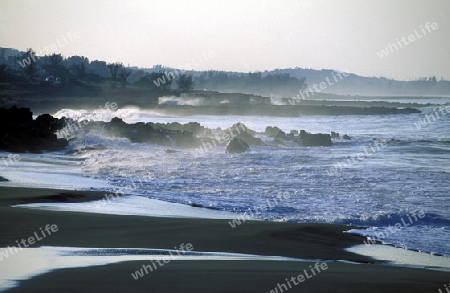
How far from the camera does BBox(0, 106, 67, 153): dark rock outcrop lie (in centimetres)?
2438

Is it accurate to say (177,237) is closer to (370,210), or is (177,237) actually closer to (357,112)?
(370,210)

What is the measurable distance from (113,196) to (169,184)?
2.83 metres

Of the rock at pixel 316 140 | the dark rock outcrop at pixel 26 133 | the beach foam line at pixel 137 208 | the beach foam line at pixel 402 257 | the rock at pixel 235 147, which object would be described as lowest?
the rock at pixel 316 140

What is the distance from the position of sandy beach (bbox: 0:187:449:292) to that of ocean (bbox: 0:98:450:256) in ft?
3.46

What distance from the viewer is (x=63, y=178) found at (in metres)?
17.1

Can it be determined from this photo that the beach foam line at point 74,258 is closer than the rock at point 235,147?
Yes

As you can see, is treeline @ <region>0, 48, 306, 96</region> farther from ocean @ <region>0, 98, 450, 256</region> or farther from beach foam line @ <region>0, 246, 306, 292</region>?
beach foam line @ <region>0, 246, 306, 292</region>

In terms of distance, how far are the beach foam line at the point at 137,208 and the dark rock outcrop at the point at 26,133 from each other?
1216cm

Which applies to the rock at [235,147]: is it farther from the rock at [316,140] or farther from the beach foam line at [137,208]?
the beach foam line at [137,208]

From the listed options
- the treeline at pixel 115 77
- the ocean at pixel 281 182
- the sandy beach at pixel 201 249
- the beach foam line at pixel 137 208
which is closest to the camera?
the sandy beach at pixel 201 249

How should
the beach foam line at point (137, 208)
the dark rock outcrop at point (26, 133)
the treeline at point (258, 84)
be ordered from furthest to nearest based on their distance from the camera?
the treeline at point (258, 84)
the dark rock outcrop at point (26, 133)
the beach foam line at point (137, 208)

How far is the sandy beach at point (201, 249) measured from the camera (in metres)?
6.79

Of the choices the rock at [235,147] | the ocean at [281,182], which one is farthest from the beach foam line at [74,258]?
the rock at [235,147]

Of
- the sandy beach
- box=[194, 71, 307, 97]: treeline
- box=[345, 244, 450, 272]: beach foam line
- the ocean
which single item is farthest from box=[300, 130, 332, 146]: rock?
box=[194, 71, 307, 97]: treeline
